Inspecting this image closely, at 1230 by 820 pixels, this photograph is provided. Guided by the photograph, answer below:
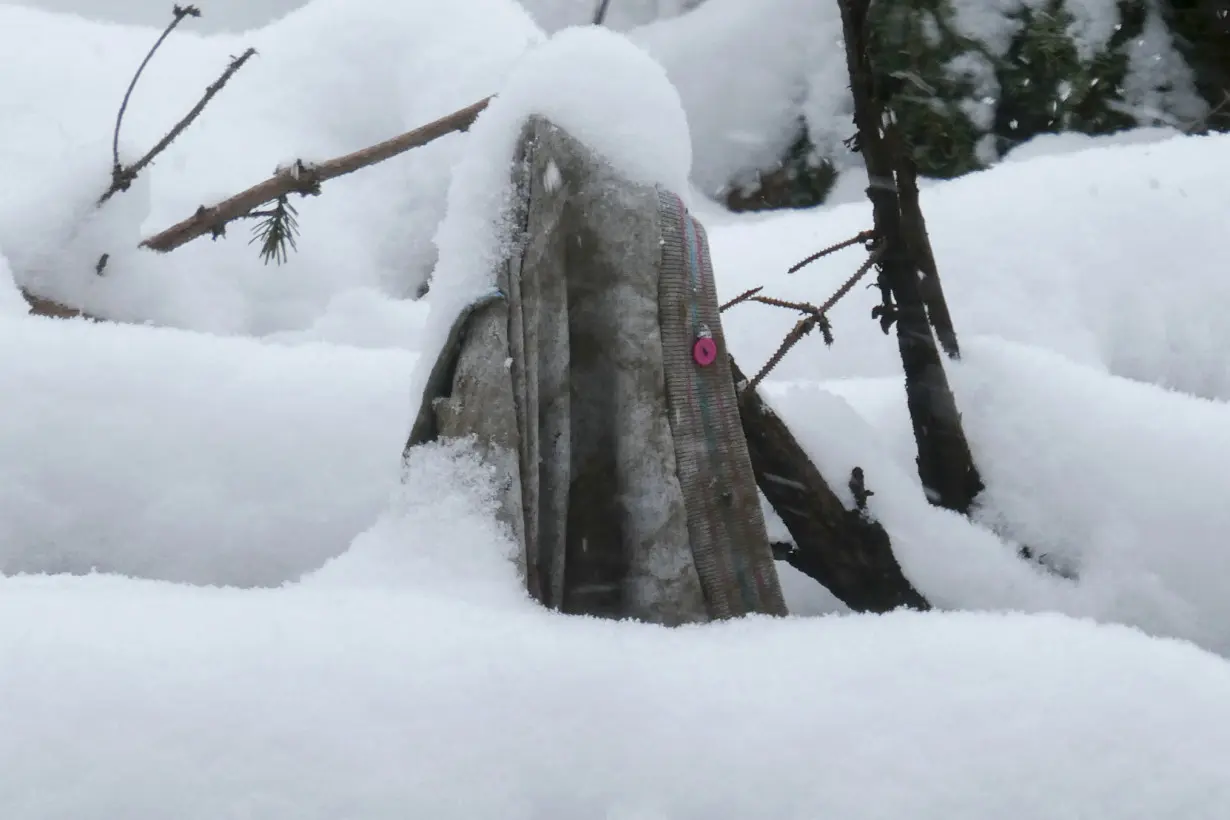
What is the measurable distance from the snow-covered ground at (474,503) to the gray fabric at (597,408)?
0.15 feet

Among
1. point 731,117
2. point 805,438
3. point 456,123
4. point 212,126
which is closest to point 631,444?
point 805,438

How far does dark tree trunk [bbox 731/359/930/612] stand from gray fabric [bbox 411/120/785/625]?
102 millimetres

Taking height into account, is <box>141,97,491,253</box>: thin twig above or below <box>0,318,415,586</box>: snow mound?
above

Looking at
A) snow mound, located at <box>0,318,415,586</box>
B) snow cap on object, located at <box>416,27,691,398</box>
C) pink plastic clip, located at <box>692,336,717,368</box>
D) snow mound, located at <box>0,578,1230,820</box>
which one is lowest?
snow mound, located at <box>0,318,415,586</box>

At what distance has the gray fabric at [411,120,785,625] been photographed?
0.82m

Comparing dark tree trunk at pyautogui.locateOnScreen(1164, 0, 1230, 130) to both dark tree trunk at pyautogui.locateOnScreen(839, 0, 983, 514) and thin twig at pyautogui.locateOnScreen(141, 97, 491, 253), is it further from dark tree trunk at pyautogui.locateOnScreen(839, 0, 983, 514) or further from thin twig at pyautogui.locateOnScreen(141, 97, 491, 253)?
thin twig at pyautogui.locateOnScreen(141, 97, 491, 253)

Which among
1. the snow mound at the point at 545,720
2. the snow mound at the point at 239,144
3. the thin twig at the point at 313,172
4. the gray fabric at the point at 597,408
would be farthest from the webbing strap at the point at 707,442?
the snow mound at the point at 239,144

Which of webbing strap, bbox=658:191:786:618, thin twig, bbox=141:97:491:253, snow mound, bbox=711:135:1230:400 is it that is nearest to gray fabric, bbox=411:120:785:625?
webbing strap, bbox=658:191:786:618

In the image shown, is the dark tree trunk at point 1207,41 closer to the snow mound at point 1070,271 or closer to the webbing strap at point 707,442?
the snow mound at point 1070,271

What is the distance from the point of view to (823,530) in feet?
3.30

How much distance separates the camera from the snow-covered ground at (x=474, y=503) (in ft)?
1.69

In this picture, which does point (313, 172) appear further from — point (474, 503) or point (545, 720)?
point (545, 720)

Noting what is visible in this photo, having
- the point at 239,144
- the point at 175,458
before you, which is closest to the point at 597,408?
the point at 175,458

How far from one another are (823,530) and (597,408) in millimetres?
294
